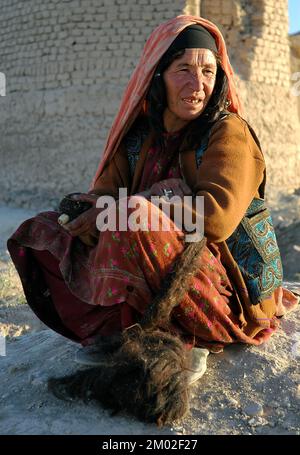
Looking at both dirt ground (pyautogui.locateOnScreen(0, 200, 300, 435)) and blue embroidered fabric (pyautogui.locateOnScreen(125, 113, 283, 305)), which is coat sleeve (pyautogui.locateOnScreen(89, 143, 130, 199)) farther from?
dirt ground (pyautogui.locateOnScreen(0, 200, 300, 435))

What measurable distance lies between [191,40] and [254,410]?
1362 millimetres

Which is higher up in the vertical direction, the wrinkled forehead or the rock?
the wrinkled forehead

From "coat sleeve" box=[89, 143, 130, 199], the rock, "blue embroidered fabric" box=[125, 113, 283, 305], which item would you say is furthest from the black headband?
the rock

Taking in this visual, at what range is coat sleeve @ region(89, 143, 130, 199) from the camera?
7.68ft

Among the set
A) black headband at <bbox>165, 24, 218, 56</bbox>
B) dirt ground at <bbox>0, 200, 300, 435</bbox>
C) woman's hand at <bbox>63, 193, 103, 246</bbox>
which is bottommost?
dirt ground at <bbox>0, 200, 300, 435</bbox>

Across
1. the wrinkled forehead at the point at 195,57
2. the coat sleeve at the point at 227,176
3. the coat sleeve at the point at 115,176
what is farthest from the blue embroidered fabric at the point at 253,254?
the coat sleeve at the point at 115,176

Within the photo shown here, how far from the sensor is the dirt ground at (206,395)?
1.79 metres

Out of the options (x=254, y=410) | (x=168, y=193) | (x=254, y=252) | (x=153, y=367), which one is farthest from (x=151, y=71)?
(x=254, y=410)

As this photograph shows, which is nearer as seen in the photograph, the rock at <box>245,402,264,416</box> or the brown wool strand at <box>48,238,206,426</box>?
the brown wool strand at <box>48,238,206,426</box>

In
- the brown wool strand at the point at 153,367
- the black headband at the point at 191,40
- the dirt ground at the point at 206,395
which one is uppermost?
the black headband at the point at 191,40

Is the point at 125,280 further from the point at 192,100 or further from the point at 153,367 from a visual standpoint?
the point at 192,100

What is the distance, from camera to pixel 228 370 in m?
2.08

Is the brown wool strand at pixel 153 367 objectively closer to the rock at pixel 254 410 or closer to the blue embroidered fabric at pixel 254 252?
the rock at pixel 254 410

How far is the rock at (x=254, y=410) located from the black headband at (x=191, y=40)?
4.34ft
